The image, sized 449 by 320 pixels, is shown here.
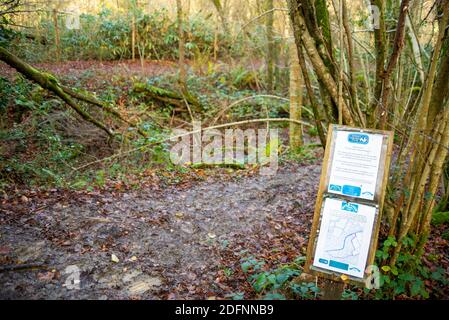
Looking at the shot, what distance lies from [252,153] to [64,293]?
20.3ft

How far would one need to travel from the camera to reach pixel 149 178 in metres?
6.52

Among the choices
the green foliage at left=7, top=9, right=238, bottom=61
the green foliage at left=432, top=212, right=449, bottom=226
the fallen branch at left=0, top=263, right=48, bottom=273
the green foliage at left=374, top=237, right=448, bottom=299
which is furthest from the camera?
the green foliage at left=7, top=9, right=238, bottom=61

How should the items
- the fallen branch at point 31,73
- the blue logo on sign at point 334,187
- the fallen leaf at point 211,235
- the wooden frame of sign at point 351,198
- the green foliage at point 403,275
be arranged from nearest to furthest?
the wooden frame of sign at point 351,198
the blue logo on sign at point 334,187
the green foliage at point 403,275
the fallen leaf at point 211,235
the fallen branch at point 31,73

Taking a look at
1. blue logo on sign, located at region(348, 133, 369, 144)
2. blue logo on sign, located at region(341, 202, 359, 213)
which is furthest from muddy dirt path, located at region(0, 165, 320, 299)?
blue logo on sign, located at region(348, 133, 369, 144)

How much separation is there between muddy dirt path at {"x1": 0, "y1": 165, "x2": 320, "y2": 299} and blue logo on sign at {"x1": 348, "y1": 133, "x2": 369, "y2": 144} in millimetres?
1760

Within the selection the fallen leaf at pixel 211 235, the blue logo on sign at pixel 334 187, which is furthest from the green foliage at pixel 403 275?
the fallen leaf at pixel 211 235

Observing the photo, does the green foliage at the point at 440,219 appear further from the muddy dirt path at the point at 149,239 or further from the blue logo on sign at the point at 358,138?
the blue logo on sign at the point at 358,138

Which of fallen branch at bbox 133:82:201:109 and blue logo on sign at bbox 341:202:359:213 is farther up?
fallen branch at bbox 133:82:201:109

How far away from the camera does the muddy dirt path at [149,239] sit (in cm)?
333

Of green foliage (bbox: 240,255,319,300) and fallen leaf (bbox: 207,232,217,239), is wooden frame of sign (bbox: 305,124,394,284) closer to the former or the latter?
green foliage (bbox: 240,255,319,300)

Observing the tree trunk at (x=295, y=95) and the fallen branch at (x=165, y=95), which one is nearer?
the tree trunk at (x=295, y=95)

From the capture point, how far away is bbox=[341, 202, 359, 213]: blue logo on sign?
9.25ft

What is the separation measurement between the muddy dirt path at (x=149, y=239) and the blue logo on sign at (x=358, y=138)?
176 centimetres
